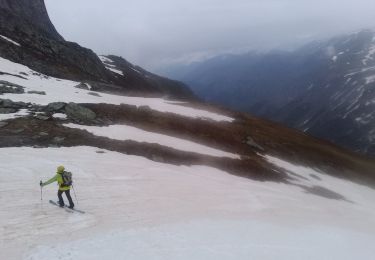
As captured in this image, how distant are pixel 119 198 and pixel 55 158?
30.3 ft

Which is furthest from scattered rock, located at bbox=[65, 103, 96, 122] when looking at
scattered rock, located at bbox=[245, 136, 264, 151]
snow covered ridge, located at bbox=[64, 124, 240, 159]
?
scattered rock, located at bbox=[245, 136, 264, 151]

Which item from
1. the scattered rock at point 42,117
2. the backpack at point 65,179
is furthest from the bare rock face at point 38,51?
the backpack at point 65,179

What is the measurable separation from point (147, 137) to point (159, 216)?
23.8 metres

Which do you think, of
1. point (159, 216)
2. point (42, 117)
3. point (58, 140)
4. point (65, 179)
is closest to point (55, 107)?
point (42, 117)

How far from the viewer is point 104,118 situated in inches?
2040

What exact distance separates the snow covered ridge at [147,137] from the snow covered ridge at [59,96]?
29.6 ft

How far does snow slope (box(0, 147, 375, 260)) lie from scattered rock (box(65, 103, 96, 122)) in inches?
390

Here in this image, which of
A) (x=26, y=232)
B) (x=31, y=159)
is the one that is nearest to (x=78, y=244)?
(x=26, y=232)

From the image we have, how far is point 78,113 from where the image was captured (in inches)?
1901

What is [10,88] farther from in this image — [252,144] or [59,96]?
[252,144]

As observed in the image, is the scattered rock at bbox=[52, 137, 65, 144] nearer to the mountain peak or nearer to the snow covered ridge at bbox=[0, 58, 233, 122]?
the snow covered ridge at bbox=[0, 58, 233, 122]

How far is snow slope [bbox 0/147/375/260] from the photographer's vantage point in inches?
749

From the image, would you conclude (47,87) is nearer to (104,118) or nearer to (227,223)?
(104,118)

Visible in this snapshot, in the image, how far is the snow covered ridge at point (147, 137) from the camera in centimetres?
4503
